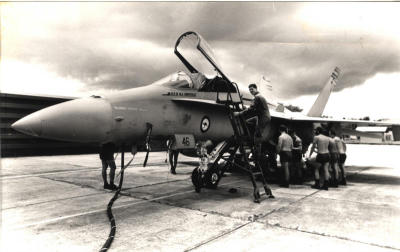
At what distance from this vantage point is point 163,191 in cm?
705

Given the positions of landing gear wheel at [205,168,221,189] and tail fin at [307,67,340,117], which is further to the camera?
tail fin at [307,67,340,117]

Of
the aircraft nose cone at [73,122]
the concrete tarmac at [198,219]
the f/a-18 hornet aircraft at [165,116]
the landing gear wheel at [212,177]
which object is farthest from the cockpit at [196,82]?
the concrete tarmac at [198,219]

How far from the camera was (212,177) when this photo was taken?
7.24 meters

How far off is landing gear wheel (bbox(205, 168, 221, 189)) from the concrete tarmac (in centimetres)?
18

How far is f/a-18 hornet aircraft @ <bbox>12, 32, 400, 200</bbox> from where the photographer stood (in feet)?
13.8

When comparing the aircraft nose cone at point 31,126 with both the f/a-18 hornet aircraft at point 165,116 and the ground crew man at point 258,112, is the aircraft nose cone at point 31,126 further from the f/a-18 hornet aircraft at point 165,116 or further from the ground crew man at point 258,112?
the ground crew man at point 258,112

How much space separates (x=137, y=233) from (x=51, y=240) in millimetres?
1076

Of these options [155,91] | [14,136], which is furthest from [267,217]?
[14,136]

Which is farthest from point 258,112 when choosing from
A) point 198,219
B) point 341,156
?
point 341,156

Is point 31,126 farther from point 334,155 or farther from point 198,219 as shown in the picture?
point 334,155

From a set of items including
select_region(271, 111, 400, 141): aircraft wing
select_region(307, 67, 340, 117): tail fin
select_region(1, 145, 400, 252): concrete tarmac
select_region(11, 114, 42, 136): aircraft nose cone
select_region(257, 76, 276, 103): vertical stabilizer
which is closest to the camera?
select_region(1, 145, 400, 252): concrete tarmac

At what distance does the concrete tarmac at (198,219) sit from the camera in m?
3.61

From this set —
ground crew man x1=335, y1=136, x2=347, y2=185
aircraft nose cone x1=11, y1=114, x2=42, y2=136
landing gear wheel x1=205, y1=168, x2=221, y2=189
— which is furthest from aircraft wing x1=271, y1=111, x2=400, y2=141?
aircraft nose cone x1=11, y1=114, x2=42, y2=136

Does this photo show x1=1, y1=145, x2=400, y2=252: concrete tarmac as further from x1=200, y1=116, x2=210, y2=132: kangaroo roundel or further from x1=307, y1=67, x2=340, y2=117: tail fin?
x1=307, y1=67, x2=340, y2=117: tail fin
